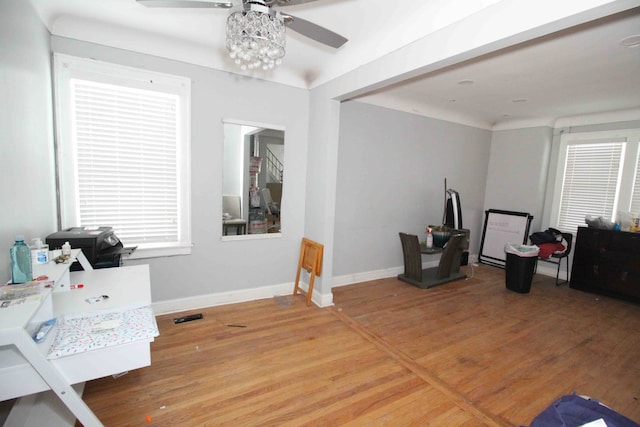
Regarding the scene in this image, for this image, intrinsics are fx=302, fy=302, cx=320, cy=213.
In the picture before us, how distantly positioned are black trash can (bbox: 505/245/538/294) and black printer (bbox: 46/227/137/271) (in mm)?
4629

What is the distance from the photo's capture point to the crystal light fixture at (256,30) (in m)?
1.47

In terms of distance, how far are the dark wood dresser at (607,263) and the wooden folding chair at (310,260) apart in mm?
3867

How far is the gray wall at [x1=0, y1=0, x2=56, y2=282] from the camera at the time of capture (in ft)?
5.28

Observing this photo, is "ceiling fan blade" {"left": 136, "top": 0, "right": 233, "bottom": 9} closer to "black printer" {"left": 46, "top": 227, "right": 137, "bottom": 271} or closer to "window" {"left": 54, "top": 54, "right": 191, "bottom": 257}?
"window" {"left": 54, "top": 54, "right": 191, "bottom": 257}

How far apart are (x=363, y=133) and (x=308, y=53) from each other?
145 cm

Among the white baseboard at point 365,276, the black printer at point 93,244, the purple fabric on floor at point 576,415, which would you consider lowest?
the white baseboard at point 365,276

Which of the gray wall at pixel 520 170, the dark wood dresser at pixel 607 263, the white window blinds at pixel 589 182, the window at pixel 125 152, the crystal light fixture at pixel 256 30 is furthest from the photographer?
the gray wall at pixel 520 170

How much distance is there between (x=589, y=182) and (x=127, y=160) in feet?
20.3

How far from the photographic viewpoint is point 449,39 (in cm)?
198

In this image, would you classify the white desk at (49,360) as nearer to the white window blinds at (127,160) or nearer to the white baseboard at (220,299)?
the white window blinds at (127,160)

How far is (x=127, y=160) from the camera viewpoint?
2.73 meters

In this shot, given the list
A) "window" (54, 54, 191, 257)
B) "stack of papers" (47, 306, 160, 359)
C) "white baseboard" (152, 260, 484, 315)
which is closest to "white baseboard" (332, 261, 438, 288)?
"white baseboard" (152, 260, 484, 315)

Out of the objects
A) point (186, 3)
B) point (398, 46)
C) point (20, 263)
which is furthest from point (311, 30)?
point (20, 263)

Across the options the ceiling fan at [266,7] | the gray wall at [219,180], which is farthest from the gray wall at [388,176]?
the ceiling fan at [266,7]
